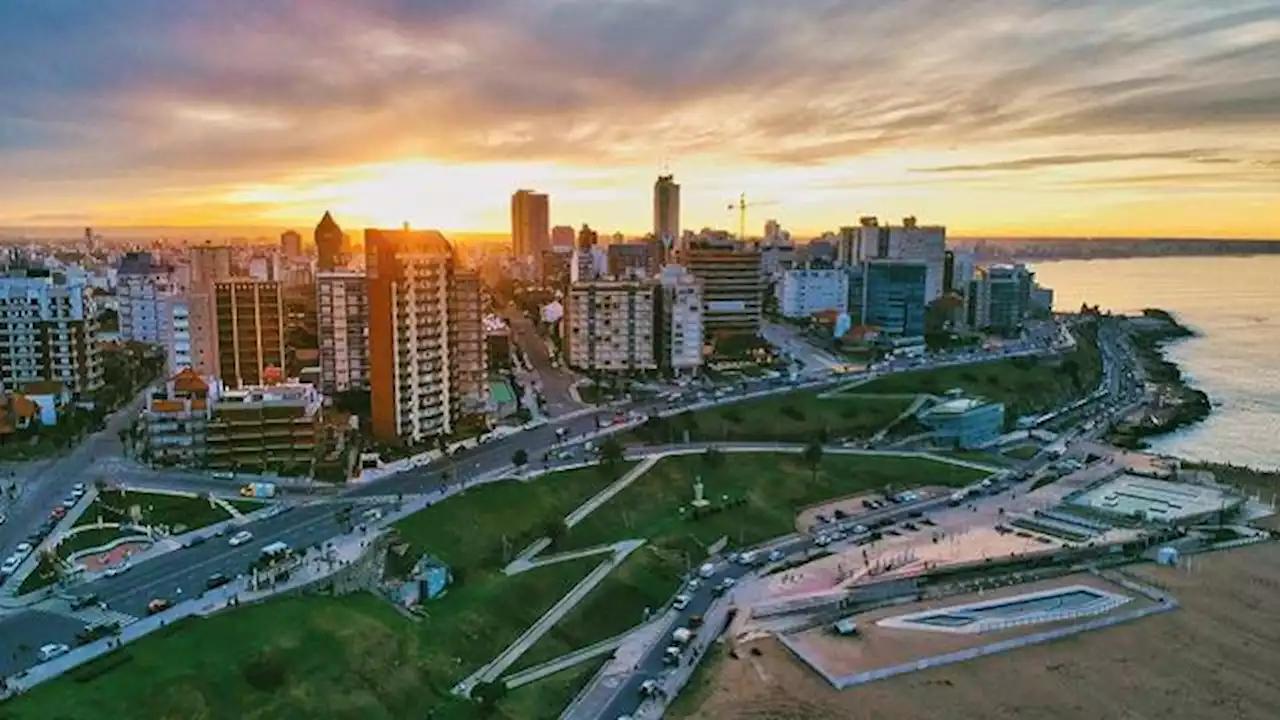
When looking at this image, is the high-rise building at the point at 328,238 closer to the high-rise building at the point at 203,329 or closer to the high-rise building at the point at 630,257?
the high-rise building at the point at 630,257

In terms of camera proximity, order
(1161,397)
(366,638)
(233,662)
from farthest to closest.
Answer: (1161,397)
(366,638)
(233,662)

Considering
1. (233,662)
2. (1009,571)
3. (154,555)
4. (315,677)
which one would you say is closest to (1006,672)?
(1009,571)

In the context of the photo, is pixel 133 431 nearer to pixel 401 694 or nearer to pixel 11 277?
pixel 11 277

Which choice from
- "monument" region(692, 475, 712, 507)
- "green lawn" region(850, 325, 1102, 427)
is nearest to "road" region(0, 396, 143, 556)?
"monument" region(692, 475, 712, 507)

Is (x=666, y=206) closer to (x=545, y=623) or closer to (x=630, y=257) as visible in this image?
(x=630, y=257)

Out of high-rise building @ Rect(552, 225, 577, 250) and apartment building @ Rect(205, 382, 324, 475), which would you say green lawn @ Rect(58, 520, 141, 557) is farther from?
high-rise building @ Rect(552, 225, 577, 250)
